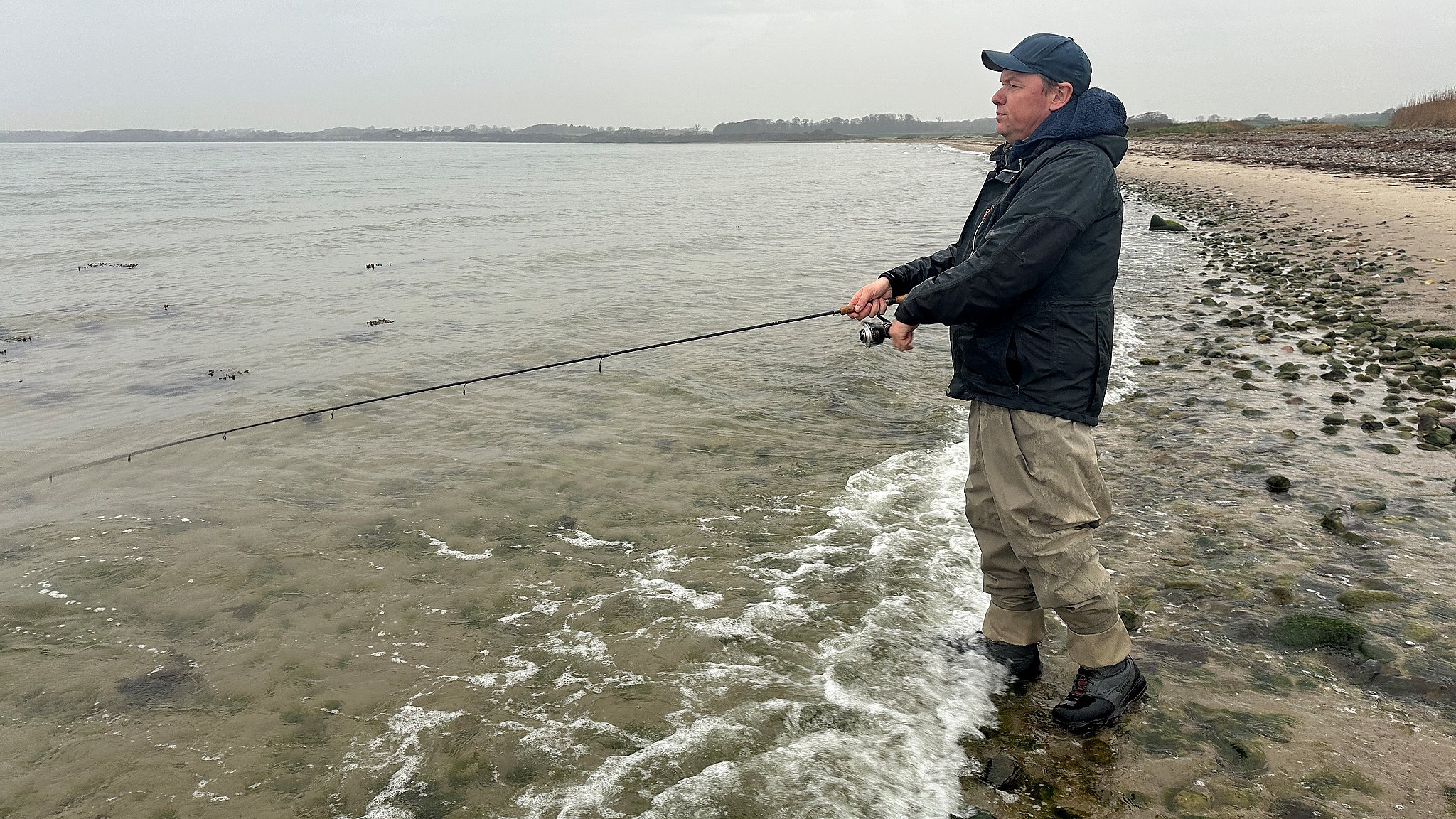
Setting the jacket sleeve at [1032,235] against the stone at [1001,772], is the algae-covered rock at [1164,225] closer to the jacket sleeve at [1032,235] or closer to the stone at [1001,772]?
the jacket sleeve at [1032,235]

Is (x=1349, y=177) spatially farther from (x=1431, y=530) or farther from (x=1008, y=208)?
(x=1008, y=208)

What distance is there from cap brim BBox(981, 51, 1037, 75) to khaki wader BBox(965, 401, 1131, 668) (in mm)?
1263

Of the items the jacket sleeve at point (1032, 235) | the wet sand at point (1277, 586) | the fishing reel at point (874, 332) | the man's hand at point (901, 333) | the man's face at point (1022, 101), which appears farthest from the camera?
the fishing reel at point (874, 332)

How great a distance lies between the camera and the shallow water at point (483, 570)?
3.27 meters

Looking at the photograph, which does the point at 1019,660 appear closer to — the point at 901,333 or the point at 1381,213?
the point at 901,333

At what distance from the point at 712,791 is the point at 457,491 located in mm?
3731

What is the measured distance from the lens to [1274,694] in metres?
3.38

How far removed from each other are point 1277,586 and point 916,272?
251 centimetres

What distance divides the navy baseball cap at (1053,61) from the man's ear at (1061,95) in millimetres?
15

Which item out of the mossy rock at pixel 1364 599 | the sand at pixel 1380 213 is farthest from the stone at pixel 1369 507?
the sand at pixel 1380 213

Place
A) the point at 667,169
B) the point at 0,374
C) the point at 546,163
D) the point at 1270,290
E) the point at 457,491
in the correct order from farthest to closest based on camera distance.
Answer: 1. the point at 546,163
2. the point at 667,169
3. the point at 1270,290
4. the point at 0,374
5. the point at 457,491

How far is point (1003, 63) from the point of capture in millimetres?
3031

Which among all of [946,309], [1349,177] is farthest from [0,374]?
[1349,177]

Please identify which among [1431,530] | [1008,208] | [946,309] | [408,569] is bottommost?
[408,569]
